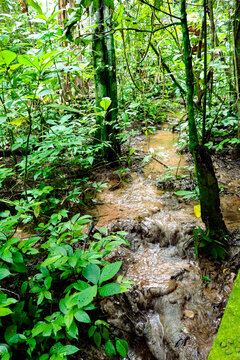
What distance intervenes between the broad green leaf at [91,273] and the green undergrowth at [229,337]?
0.78m

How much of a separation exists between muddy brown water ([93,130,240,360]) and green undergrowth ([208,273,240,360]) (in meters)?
0.32

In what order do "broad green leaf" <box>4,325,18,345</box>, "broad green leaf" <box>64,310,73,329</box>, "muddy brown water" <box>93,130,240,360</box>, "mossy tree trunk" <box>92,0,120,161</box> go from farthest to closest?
"mossy tree trunk" <box>92,0,120,161</box> → "muddy brown water" <box>93,130,240,360</box> → "broad green leaf" <box>4,325,18,345</box> → "broad green leaf" <box>64,310,73,329</box>

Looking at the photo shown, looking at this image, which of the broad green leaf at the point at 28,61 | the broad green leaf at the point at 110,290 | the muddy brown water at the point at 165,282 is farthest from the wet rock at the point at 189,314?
the broad green leaf at the point at 28,61

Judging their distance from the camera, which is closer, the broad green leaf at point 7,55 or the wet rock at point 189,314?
the broad green leaf at point 7,55

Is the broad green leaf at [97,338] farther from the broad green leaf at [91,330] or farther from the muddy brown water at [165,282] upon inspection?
the muddy brown water at [165,282]

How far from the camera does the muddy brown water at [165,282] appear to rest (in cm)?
164

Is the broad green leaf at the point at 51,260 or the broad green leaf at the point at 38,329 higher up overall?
the broad green leaf at the point at 51,260

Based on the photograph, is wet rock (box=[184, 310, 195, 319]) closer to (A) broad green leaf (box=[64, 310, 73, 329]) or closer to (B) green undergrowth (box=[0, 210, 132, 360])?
(B) green undergrowth (box=[0, 210, 132, 360])

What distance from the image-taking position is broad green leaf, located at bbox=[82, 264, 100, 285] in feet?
4.37

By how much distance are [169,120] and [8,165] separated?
4982mm

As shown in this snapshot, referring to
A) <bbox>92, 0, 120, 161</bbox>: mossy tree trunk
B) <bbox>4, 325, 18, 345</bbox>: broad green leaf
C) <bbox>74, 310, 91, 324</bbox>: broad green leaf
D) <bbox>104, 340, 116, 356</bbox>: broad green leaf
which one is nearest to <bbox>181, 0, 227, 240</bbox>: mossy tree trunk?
<bbox>104, 340, 116, 356</bbox>: broad green leaf

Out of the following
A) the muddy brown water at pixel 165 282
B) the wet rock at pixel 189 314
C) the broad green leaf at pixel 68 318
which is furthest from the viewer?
the wet rock at pixel 189 314

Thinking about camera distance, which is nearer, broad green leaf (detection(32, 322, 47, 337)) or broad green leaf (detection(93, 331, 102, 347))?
broad green leaf (detection(32, 322, 47, 337))

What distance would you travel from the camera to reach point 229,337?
1.31 metres
